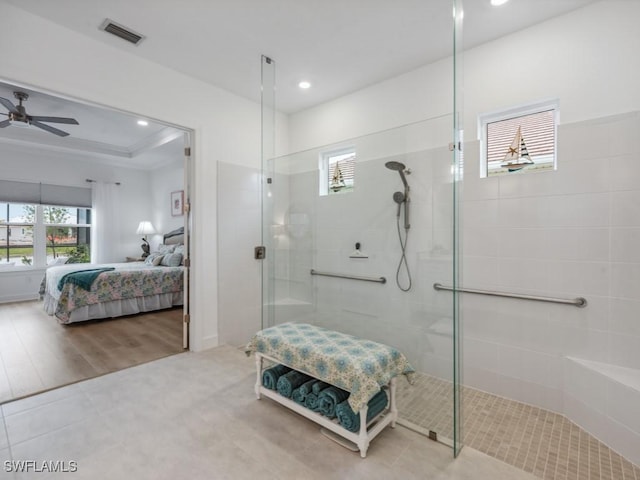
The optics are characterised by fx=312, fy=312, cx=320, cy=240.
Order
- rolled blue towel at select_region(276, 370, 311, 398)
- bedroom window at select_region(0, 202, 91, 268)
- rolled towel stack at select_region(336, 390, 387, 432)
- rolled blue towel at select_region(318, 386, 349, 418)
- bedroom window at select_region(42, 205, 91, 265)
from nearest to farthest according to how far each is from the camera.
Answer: rolled towel stack at select_region(336, 390, 387, 432), rolled blue towel at select_region(318, 386, 349, 418), rolled blue towel at select_region(276, 370, 311, 398), bedroom window at select_region(0, 202, 91, 268), bedroom window at select_region(42, 205, 91, 265)

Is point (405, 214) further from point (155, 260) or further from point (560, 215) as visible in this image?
point (155, 260)

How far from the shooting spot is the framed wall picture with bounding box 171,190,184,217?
6297 mm

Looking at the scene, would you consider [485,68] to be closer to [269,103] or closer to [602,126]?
[602,126]

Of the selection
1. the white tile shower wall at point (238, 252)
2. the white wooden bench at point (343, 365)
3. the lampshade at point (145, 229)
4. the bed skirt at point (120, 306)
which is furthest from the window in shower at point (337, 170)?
the lampshade at point (145, 229)

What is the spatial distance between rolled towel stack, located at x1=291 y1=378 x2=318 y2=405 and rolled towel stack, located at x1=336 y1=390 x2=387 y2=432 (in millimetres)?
269

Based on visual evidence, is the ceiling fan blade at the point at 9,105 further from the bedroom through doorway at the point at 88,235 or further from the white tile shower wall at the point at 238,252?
the white tile shower wall at the point at 238,252

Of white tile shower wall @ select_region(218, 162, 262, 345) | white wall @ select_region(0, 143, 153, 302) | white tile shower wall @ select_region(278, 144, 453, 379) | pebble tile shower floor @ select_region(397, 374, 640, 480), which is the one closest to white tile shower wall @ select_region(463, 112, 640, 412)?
pebble tile shower floor @ select_region(397, 374, 640, 480)

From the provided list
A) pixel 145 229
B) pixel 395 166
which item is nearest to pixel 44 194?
pixel 145 229

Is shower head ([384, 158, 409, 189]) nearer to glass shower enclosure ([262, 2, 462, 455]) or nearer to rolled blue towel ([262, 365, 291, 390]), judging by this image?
glass shower enclosure ([262, 2, 462, 455])

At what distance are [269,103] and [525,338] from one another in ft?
10.7

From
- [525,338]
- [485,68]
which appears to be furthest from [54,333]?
[485,68]

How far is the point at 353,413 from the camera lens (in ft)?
5.75

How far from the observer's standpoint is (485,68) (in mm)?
2453

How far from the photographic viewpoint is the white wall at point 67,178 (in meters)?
5.48
